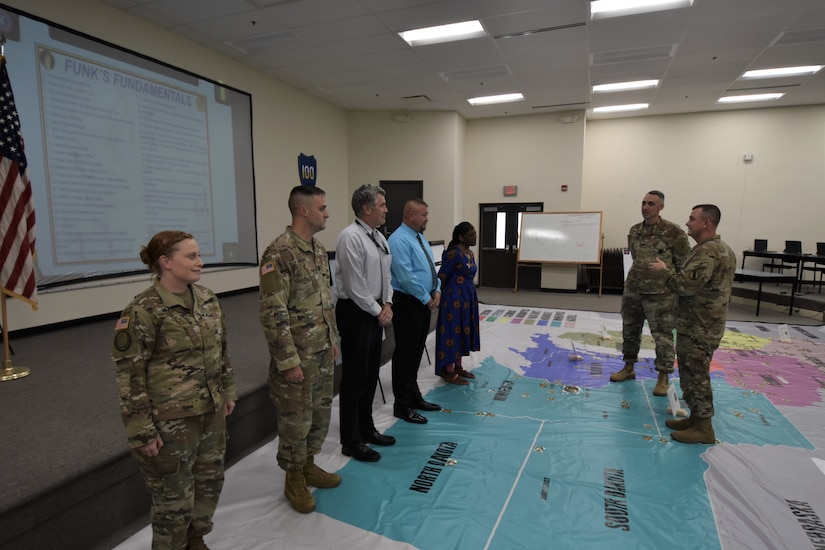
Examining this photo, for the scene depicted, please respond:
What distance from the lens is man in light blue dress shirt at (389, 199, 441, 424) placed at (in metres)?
2.69

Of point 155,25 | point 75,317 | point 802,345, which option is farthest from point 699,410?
point 155,25

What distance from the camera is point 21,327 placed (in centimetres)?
359

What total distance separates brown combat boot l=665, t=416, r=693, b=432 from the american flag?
4469 mm

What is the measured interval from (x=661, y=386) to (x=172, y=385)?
3378 mm

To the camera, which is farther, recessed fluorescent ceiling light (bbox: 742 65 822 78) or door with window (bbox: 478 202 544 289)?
door with window (bbox: 478 202 544 289)

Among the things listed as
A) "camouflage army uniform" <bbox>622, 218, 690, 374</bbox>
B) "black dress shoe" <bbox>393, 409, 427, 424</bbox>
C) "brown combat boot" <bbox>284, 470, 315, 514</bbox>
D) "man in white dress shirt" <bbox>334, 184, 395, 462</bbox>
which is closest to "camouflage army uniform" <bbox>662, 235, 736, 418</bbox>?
"camouflage army uniform" <bbox>622, 218, 690, 374</bbox>

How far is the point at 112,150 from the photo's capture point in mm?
4113

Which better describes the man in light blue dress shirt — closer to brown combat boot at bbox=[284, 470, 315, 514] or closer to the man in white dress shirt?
the man in white dress shirt

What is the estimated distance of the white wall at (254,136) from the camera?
12.5 ft

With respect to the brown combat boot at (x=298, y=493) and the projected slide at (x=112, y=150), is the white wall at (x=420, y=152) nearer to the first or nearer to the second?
the projected slide at (x=112, y=150)

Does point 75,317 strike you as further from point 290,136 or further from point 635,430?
point 635,430

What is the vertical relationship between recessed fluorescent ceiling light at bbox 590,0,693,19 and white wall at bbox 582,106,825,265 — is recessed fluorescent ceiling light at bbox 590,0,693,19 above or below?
above

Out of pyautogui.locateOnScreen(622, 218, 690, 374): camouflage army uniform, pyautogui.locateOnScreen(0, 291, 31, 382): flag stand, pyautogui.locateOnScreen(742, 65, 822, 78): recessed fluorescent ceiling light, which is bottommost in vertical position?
pyautogui.locateOnScreen(0, 291, 31, 382): flag stand

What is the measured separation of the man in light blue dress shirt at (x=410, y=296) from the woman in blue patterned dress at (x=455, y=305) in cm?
50
